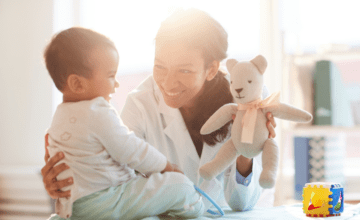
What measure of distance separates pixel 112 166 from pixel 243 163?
396 mm

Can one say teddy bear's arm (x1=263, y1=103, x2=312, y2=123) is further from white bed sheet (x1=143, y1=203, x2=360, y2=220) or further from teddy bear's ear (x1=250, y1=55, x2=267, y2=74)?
white bed sheet (x1=143, y1=203, x2=360, y2=220)

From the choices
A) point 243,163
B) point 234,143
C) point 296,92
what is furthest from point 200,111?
point 296,92

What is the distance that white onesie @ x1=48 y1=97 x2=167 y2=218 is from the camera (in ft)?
2.63

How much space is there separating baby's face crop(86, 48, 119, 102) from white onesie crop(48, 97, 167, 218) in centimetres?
3

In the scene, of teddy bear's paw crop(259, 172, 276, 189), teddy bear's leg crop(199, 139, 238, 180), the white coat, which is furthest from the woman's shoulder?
teddy bear's paw crop(259, 172, 276, 189)

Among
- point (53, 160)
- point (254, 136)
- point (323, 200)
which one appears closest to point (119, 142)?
point (53, 160)

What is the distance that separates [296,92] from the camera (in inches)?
77.9

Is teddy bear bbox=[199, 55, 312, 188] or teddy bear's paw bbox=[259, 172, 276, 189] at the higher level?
teddy bear bbox=[199, 55, 312, 188]

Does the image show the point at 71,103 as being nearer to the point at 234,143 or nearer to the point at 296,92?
the point at 234,143

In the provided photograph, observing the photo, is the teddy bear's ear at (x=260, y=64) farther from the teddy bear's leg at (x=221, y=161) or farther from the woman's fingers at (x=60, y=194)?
the woman's fingers at (x=60, y=194)

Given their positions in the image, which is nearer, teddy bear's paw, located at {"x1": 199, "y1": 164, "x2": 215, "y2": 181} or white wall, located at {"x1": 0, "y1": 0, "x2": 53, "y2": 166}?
teddy bear's paw, located at {"x1": 199, "y1": 164, "x2": 215, "y2": 181}

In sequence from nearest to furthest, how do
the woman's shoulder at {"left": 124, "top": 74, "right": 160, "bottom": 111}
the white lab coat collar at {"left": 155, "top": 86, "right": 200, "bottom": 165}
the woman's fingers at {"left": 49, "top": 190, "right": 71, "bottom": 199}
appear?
1. the woman's fingers at {"left": 49, "top": 190, "right": 71, "bottom": 199}
2. the white lab coat collar at {"left": 155, "top": 86, "right": 200, "bottom": 165}
3. the woman's shoulder at {"left": 124, "top": 74, "right": 160, "bottom": 111}

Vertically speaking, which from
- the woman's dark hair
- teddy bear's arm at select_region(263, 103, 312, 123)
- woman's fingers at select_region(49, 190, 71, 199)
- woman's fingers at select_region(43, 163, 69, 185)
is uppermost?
the woman's dark hair

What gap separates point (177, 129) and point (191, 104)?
0.10 meters
